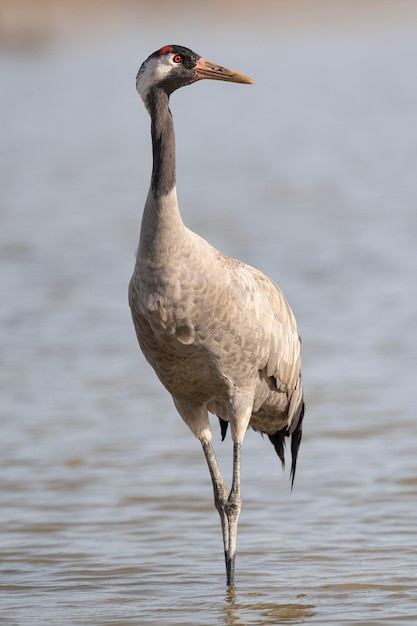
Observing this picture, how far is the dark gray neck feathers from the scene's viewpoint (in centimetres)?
604

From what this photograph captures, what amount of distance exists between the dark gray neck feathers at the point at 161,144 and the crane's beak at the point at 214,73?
247mm

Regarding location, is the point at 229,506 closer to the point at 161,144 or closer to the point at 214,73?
the point at 161,144

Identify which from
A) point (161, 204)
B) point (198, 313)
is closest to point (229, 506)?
point (198, 313)

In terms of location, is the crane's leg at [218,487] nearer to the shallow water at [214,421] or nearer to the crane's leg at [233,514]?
the crane's leg at [233,514]

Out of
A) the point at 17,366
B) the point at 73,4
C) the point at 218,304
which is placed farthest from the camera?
the point at 73,4

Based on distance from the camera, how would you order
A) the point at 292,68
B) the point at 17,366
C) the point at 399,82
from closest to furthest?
the point at 17,366
the point at 399,82
the point at 292,68

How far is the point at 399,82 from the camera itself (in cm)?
3097

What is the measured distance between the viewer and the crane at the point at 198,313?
6043 mm

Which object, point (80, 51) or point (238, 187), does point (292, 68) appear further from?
point (238, 187)

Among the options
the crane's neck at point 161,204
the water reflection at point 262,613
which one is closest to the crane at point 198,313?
the crane's neck at point 161,204

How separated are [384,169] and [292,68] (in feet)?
43.4

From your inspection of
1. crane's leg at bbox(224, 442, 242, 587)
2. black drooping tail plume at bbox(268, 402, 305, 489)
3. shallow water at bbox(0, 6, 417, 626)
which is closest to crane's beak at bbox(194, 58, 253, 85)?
crane's leg at bbox(224, 442, 242, 587)

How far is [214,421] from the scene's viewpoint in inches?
367

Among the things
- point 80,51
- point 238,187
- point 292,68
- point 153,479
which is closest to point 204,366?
point 153,479
